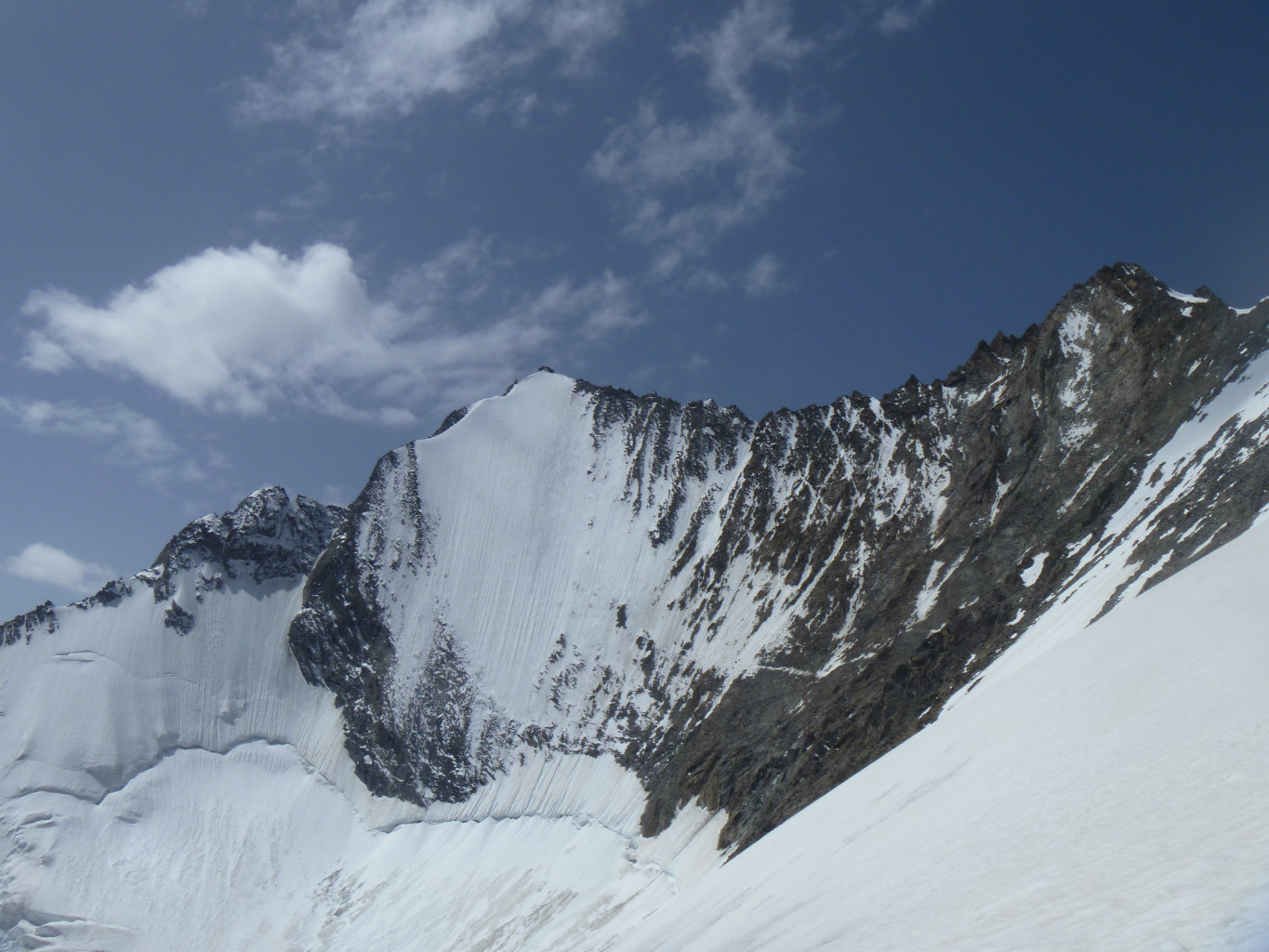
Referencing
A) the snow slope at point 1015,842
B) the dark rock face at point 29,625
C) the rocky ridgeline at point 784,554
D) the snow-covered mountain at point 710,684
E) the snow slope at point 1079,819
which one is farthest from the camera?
the dark rock face at point 29,625

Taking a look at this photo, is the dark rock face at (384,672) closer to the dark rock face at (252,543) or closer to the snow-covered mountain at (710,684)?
the snow-covered mountain at (710,684)

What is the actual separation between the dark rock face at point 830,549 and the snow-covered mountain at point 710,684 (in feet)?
1.09

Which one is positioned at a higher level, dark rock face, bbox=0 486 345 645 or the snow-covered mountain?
dark rock face, bbox=0 486 345 645

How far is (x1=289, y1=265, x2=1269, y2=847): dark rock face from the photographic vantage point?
45.6m

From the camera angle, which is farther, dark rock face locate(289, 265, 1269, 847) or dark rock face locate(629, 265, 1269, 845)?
dark rock face locate(289, 265, 1269, 847)

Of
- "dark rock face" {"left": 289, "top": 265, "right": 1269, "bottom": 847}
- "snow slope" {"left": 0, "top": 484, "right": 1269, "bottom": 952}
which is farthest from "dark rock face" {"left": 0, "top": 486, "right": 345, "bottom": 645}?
"snow slope" {"left": 0, "top": 484, "right": 1269, "bottom": 952}

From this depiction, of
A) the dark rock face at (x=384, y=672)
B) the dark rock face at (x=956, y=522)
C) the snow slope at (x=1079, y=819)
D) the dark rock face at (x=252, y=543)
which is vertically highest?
the dark rock face at (x=252, y=543)

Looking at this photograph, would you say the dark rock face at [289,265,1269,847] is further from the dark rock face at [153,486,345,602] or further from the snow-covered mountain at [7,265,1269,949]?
the dark rock face at [153,486,345,602]

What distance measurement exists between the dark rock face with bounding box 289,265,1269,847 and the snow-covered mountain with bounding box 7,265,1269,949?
1.09 feet

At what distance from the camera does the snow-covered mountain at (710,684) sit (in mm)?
13328

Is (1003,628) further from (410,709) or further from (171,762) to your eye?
(171,762)

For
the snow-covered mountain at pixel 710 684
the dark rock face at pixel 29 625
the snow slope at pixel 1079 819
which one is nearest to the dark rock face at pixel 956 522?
the snow-covered mountain at pixel 710 684

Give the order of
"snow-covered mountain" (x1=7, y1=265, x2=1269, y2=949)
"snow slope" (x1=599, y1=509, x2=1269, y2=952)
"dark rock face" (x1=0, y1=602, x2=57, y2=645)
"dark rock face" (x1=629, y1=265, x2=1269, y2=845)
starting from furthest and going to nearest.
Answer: "dark rock face" (x1=0, y1=602, x2=57, y2=645), "dark rock face" (x1=629, y1=265, x2=1269, y2=845), "snow-covered mountain" (x1=7, y1=265, x2=1269, y2=949), "snow slope" (x1=599, y1=509, x2=1269, y2=952)

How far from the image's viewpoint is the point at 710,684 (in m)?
71.7
